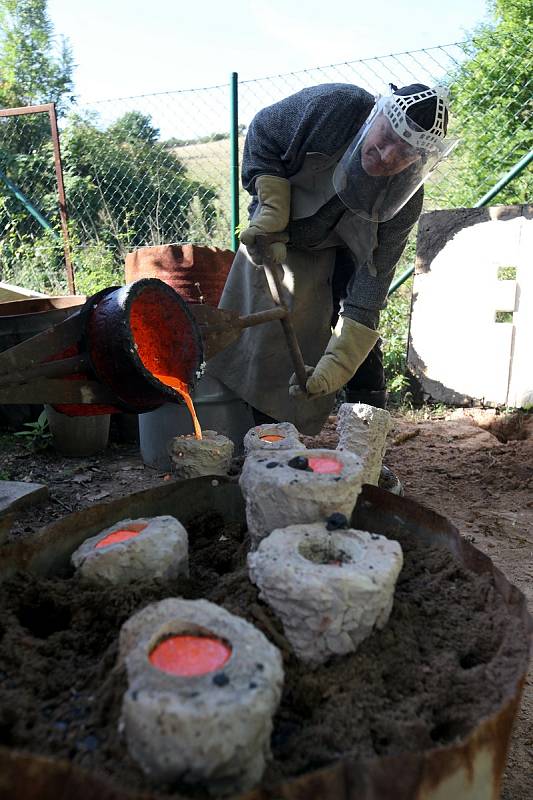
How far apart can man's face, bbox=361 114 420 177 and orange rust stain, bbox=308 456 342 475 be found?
3.28 feet

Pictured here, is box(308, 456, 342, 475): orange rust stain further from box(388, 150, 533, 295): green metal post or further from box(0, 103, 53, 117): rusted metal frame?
Answer: box(0, 103, 53, 117): rusted metal frame

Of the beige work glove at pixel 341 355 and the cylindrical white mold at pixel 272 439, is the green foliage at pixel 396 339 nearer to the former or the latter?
the beige work glove at pixel 341 355

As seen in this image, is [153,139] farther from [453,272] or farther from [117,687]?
[117,687]

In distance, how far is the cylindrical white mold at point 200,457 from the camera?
1988mm

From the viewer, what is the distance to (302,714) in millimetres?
916

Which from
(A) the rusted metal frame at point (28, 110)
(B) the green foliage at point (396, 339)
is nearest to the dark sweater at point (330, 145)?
(B) the green foliage at point (396, 339)

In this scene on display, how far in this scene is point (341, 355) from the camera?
2.31 m

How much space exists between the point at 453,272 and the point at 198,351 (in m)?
2.76

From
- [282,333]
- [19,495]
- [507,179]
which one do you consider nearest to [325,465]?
[282,333]

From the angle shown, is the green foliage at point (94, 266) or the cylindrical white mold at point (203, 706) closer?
the cylindrical white mold at point (203, 706)

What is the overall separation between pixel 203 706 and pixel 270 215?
6.29 feet

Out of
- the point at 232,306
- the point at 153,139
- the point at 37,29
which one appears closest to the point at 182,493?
the point at 232,306

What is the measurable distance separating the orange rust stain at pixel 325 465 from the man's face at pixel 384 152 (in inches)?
39.4

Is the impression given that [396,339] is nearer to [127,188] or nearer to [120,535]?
Answer: [127,188]
